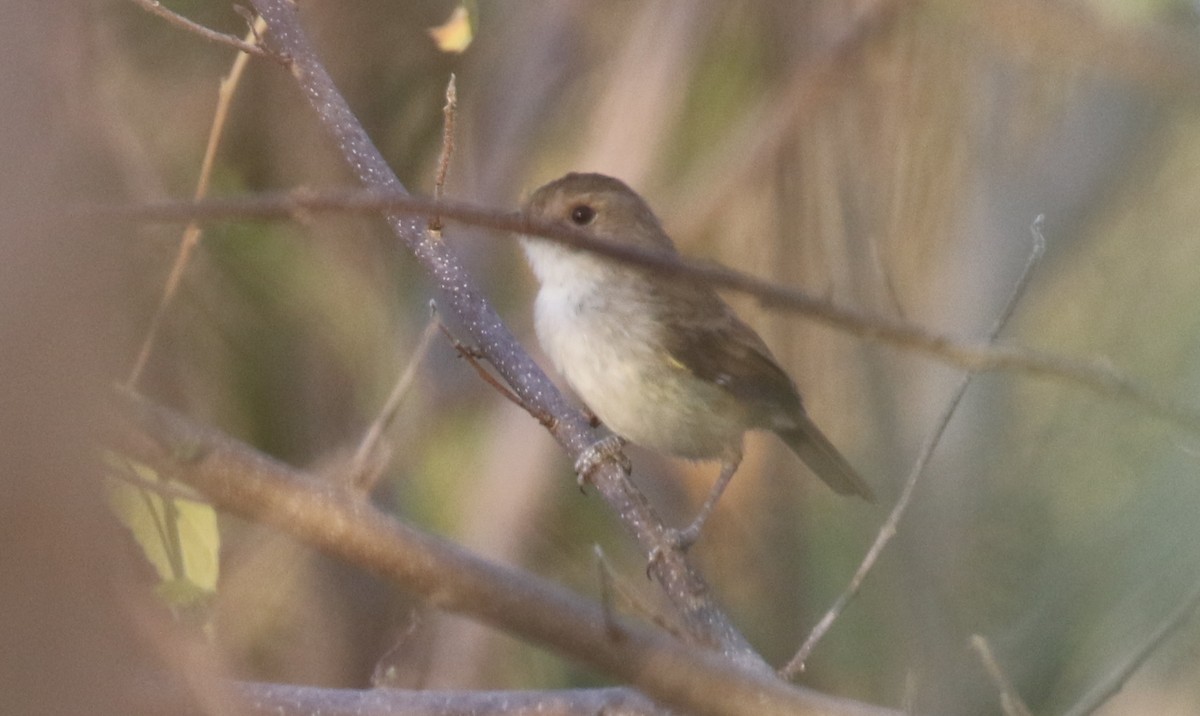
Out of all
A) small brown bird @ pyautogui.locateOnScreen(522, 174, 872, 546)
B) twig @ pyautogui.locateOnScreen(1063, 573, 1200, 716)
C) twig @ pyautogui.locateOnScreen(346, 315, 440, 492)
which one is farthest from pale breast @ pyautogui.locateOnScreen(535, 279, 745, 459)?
twig @ pyautogui.locateOnScreen(1063, 573, 1200, 716)

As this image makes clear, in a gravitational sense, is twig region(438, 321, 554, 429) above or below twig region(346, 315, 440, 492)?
below

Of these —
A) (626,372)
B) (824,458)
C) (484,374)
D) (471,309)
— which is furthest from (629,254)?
(824,458)

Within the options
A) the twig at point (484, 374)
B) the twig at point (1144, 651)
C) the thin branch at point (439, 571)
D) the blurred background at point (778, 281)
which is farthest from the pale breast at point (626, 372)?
the thin branch at point (439, 571)

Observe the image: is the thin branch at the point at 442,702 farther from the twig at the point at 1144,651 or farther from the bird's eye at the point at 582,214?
the bird's eye at the point at 582,214

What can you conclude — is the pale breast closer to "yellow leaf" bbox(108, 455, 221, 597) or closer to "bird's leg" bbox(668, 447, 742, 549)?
"bird's leg" bbox(668, 447, 742, 549)

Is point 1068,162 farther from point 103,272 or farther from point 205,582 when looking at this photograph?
point 103,272

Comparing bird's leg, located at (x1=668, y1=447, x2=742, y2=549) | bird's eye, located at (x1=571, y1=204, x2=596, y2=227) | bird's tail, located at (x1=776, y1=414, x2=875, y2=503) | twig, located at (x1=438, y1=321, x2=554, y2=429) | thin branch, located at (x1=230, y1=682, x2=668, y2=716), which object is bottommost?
thin branch, located at (x1=230, y1=682, x2=668, y2=716)
